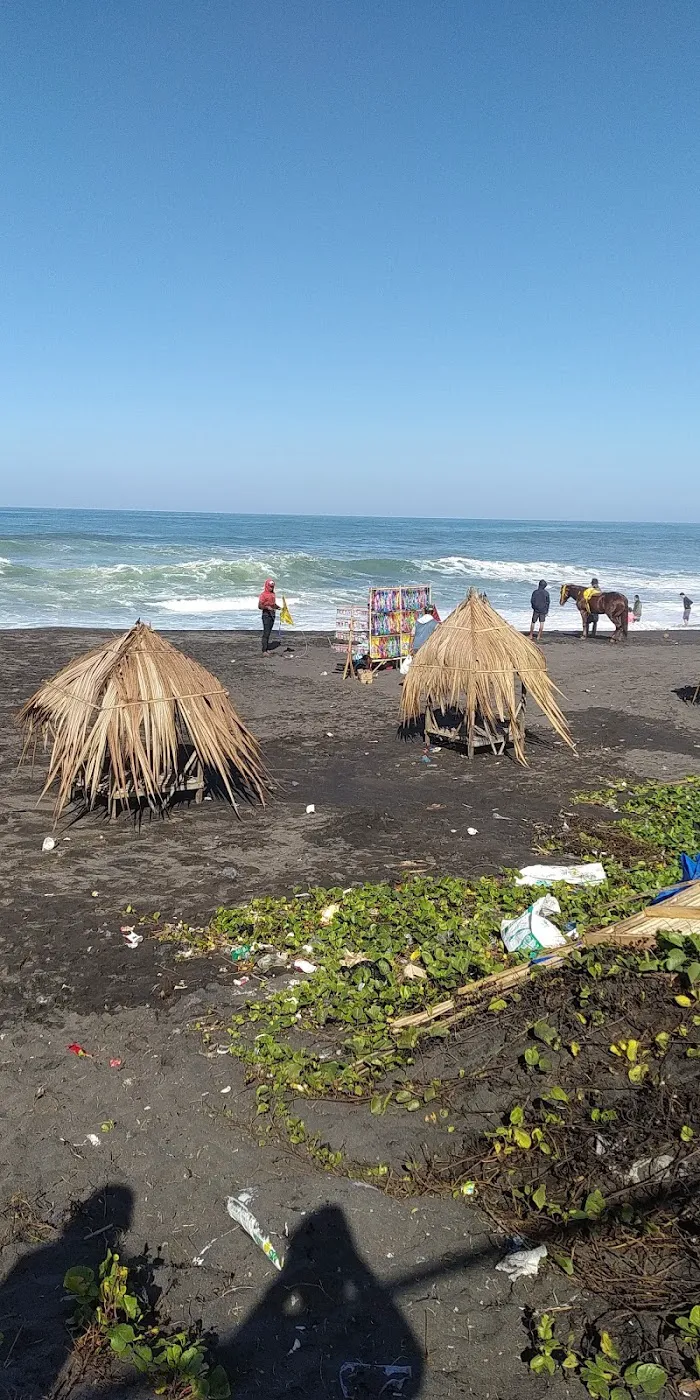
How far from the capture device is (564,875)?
7141 mm

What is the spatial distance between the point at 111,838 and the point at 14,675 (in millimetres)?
9453

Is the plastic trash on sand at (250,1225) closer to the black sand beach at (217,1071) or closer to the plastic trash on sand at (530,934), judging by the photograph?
the black sand beach at (217,1071)

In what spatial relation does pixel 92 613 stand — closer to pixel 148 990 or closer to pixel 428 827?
pixel 428 827

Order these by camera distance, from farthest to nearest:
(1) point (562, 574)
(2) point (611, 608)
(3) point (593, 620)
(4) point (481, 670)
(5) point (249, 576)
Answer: (1) point (562, 574)
(5) point (249, 576)
(3) point (593, 620)
(2) point (611, 608)
(4) point (481, 670)

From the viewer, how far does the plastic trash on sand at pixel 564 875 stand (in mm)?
7012

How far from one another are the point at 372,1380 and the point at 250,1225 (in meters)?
0.85

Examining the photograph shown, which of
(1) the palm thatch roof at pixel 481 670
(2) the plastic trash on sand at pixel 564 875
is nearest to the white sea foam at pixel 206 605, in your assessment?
(1) the palm thatch roof at pixel 481 670

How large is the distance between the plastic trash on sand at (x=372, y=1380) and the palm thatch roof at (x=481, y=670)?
8061mm

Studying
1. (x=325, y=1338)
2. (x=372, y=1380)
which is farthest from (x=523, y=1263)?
(x=325, y=1338)

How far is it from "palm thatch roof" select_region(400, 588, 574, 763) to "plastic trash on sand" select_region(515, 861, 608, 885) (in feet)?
12.0

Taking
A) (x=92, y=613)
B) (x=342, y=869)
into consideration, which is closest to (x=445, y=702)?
(x=342, y=869)

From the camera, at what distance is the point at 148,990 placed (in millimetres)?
5672

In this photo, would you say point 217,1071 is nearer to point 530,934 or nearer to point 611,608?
point 530,934

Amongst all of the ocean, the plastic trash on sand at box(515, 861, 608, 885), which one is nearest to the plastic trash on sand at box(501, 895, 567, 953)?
the plastic trash on sand at box(515, 861, 608, 885)
